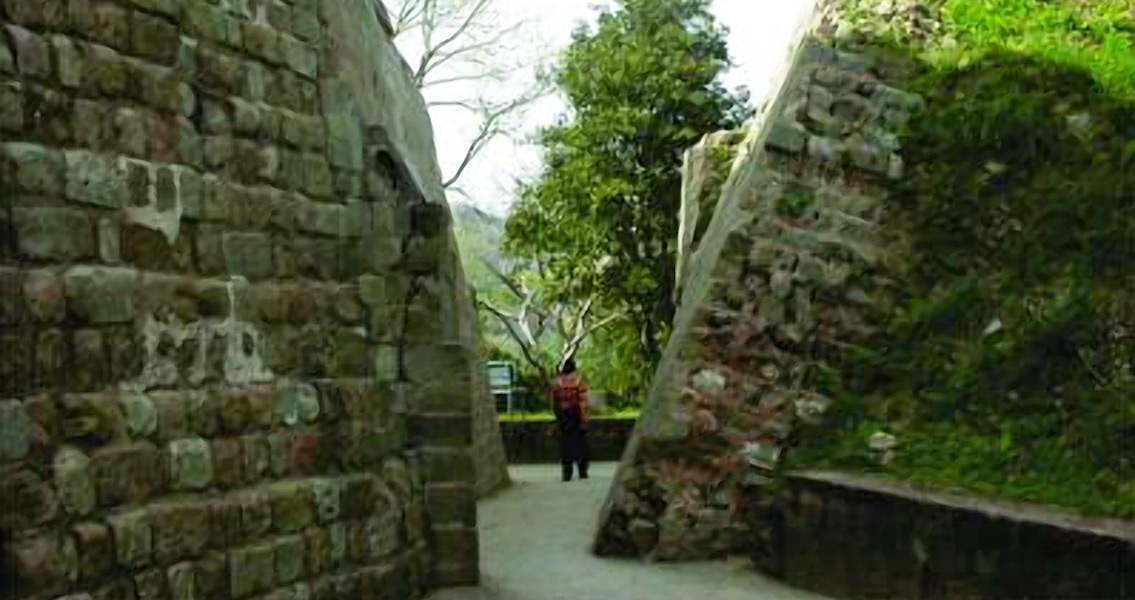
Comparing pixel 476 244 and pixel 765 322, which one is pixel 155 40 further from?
pixel 476 244

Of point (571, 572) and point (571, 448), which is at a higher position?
point (571, 448)

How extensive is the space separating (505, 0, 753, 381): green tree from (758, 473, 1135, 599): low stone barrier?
1404cm

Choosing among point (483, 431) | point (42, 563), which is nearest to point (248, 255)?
point (42, 563)

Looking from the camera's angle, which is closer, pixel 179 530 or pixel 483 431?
pixel 179 530

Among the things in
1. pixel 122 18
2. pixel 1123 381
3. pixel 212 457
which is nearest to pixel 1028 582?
pixel 1123 381

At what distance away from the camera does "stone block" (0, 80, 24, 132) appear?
4461mm

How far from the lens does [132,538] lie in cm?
490

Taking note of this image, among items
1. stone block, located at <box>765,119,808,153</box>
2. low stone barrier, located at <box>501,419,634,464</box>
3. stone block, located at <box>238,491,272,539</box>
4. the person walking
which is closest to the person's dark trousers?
the person walking

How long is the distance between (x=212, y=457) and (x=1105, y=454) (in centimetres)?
402

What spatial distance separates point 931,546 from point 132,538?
11.6 feet

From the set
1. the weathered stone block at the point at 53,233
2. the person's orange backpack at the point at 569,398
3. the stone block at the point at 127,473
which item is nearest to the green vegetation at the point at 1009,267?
the stone block at the point at 127,473

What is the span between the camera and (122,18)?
504 centimetres

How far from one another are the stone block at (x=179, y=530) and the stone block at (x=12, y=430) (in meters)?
0.70

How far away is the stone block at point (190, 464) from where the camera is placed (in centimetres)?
519
